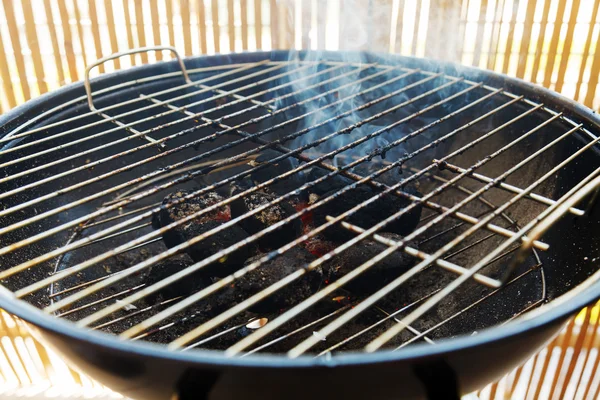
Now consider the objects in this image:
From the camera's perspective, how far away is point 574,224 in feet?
4.45

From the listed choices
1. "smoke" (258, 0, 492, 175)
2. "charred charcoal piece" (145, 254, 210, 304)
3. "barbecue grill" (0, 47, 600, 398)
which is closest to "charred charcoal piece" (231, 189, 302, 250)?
"barbecue grill" (0, 47, 600, 398)

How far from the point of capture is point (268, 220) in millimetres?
1501

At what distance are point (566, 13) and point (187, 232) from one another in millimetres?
2364

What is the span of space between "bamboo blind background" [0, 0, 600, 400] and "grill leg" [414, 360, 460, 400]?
1.81 metres

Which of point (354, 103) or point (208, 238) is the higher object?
point (354, 103)

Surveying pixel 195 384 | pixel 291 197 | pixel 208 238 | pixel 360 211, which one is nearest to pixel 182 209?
pixel 208 238

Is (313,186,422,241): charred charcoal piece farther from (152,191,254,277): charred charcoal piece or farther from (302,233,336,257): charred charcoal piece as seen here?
(152,191,254,277): charred charcoal piece

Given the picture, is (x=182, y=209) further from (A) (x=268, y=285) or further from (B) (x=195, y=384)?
(B) (x=195, y=384)

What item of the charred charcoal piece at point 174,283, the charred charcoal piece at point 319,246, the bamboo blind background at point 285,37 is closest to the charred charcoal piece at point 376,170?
the charred charcoal piece at point 319,246

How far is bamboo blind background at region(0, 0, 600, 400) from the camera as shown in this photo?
2.46 m

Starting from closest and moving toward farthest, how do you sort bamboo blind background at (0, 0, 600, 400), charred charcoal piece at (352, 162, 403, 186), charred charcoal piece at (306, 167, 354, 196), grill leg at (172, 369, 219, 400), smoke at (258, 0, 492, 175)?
grill leg at (172, 369, 219, 400), charred charcoal piece at (306, 167, 354, 196), charred charcoal piece at (352, 162, 403, 186), smoke at (258, 0, 492, 175), bamboo blind background at (0, 0, 600, 400)

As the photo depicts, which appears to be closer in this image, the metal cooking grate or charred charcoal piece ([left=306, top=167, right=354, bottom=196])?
the metal cooking grate

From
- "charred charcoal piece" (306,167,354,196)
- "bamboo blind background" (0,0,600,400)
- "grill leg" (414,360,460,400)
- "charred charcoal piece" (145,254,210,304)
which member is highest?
"bamboo blind background" (0,0,600,400)

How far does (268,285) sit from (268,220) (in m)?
Answer: 0.26
